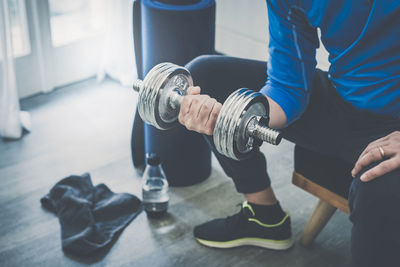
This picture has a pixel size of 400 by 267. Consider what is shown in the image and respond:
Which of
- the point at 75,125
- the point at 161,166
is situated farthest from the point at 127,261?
the point at 75,125

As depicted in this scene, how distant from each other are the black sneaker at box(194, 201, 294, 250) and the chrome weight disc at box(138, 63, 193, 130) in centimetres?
46

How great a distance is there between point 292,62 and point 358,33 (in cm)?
17

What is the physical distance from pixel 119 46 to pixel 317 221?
1.35 metres

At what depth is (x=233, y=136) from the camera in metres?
1.04

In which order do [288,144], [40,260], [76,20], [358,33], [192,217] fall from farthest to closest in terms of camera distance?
[76,20]
[288,144]
[192,217]
[40,260]
[358,33]

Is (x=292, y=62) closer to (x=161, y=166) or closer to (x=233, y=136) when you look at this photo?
(x=233, y=136)

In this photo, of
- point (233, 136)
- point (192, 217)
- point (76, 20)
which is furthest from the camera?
point (76, 20)

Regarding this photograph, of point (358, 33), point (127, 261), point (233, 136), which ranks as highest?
point (358, 33)

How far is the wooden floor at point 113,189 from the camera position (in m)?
1.50

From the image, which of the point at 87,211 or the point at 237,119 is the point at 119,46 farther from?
the point at 237,119

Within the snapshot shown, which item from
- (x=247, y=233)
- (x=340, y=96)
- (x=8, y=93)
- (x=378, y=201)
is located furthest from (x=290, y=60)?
(x=8, y=93)

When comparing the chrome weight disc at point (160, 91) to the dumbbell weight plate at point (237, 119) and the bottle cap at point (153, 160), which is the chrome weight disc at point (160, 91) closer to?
the dumbbell weight plate at point (237, 119)

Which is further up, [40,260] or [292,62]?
[292,62]

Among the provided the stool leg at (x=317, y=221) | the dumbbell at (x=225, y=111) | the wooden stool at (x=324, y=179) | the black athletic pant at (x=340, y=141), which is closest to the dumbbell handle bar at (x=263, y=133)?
the dumbbell at (x=225, y=111)
